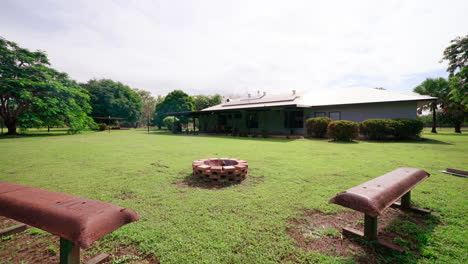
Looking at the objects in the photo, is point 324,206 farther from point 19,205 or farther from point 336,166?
point 19,205

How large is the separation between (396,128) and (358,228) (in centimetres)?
1406

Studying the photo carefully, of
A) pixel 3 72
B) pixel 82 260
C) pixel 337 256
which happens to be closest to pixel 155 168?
pixel 82 260

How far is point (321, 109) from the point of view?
17.8 m

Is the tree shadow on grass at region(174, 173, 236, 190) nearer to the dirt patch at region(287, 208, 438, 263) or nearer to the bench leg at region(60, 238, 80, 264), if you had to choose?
the dirt patch at region(287, 208, 438, 263)

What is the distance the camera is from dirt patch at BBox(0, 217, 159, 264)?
1.99 meters

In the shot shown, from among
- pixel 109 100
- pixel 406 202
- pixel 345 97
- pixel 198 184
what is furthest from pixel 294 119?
pixel 109 100

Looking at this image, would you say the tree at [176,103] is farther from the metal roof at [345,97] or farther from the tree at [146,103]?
the tree at [146,103]

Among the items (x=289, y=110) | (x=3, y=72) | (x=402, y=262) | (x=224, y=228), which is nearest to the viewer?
(x=402, y=262)

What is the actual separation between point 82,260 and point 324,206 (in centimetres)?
320

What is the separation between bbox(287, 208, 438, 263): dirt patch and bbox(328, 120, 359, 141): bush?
36.1ft

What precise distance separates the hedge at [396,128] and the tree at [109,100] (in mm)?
45752

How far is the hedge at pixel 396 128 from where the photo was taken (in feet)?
42.7

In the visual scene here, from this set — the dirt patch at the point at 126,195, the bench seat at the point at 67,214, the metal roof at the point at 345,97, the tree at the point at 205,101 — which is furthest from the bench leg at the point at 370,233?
the tree at the point at 205,101

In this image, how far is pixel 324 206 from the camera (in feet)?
10.3
